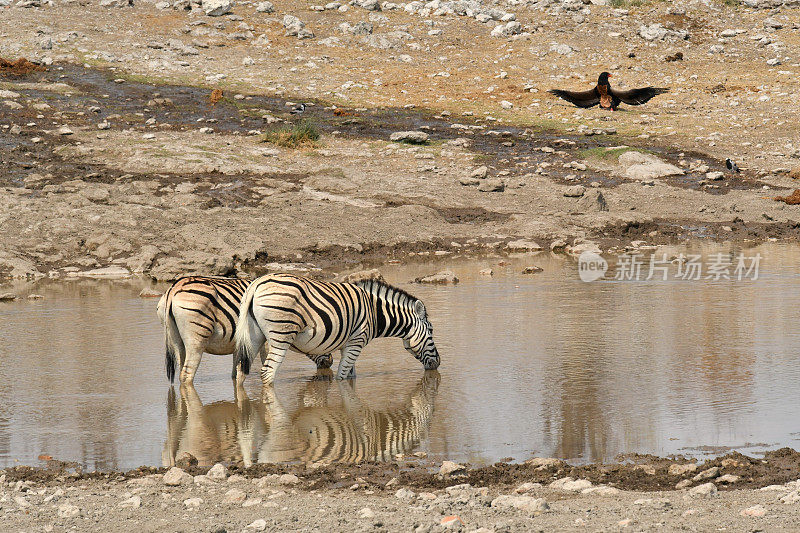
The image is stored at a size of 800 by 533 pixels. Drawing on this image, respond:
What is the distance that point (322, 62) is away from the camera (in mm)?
31641

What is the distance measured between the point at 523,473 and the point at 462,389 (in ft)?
9.37

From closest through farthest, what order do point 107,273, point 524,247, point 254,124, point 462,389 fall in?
point 462,389, point 107,273, point 524,247, point 254,124

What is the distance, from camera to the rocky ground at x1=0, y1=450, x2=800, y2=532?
5492 mm

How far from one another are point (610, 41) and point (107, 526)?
30.3 m

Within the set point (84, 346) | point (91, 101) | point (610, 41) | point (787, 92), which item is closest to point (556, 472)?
point (84, 346)

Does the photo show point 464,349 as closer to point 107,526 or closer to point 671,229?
point 107,526

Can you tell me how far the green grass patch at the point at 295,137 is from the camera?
2353cm

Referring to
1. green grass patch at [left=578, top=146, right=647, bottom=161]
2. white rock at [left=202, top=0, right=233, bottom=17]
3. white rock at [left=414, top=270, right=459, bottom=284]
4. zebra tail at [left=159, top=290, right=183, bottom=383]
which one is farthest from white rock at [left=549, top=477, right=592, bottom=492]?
white rock at [left=202, top=0, right=233, bottom=17]

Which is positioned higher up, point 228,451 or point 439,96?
point 439,96

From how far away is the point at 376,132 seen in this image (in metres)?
25.2

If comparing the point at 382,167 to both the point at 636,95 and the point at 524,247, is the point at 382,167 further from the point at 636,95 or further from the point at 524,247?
the point at 636,95

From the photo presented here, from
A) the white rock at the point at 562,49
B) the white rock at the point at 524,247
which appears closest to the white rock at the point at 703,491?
the white rock at the point at 524,247

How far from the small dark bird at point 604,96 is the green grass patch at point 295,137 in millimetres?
6846

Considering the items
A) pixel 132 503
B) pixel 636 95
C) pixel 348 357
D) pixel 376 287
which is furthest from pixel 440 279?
pixel 636 95
